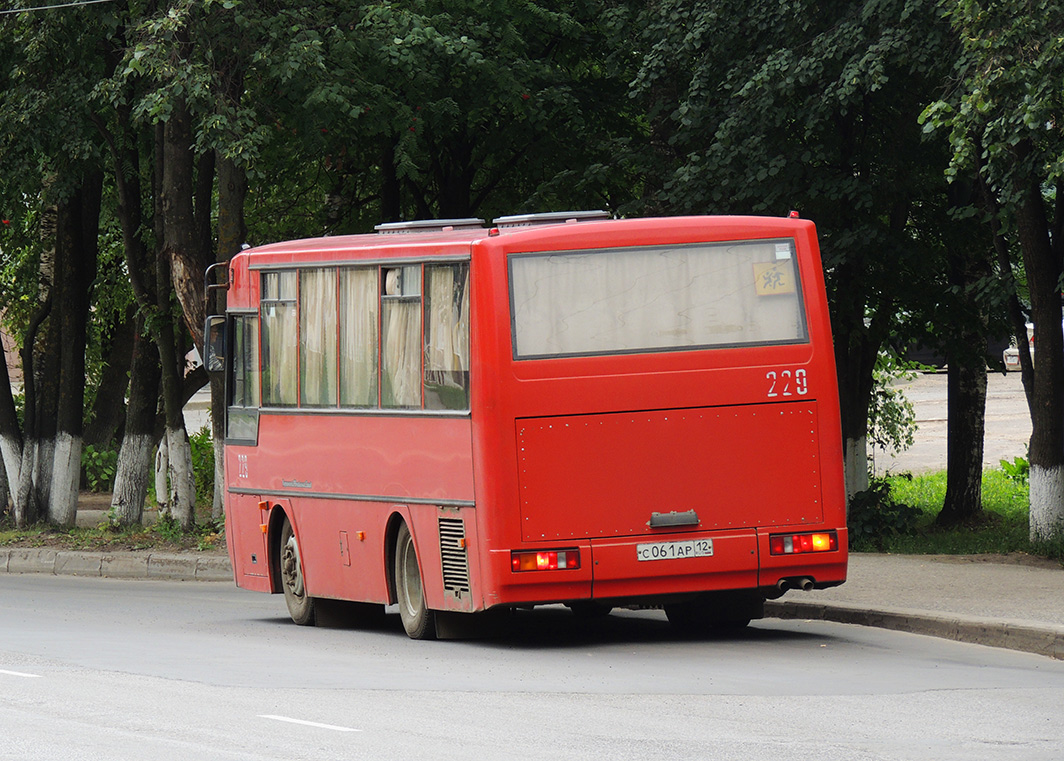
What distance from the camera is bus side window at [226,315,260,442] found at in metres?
15.2

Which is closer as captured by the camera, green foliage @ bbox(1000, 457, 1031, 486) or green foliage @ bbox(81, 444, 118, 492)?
green foliage @ bbox(1000, 457, 1031, 486)

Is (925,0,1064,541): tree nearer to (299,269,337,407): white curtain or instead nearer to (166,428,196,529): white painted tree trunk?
(299,269,337,407): white curtain

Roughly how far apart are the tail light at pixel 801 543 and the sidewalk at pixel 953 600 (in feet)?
4.16

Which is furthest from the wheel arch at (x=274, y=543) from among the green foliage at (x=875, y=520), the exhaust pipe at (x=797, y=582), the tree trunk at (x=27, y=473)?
the tree trunk at (x=27, y=473)

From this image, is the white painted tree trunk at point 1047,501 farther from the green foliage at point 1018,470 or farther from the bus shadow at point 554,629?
the green foliage at point 1018,470

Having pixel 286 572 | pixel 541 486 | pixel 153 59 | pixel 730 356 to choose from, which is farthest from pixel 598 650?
pixel 153 59

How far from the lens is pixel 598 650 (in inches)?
487

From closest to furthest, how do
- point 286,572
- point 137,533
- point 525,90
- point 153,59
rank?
point 286,572, point 153,59, point 525,90, point 137,533

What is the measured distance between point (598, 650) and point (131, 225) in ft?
44.9

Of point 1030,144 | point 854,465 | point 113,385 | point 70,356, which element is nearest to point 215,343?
point 1030,144

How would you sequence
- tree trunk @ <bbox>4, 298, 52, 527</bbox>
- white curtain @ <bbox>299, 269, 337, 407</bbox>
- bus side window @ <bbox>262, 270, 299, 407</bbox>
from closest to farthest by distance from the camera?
white curtain @ <bbox>299, 269, 337, 407</bbox>
bus side window @ <bbox>262, 270, 299, 407</bbox>
tree trunk @ <bbox>4, 298, 52, 527</bbox>

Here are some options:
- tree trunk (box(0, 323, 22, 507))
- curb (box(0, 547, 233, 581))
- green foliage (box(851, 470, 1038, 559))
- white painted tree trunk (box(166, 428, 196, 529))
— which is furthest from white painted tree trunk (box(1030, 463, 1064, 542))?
tree trunk (box(0, 323, 22, 507))

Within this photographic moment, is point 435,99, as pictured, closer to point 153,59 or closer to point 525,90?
point 525,90

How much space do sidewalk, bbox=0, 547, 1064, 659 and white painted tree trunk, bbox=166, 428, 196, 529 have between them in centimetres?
896
